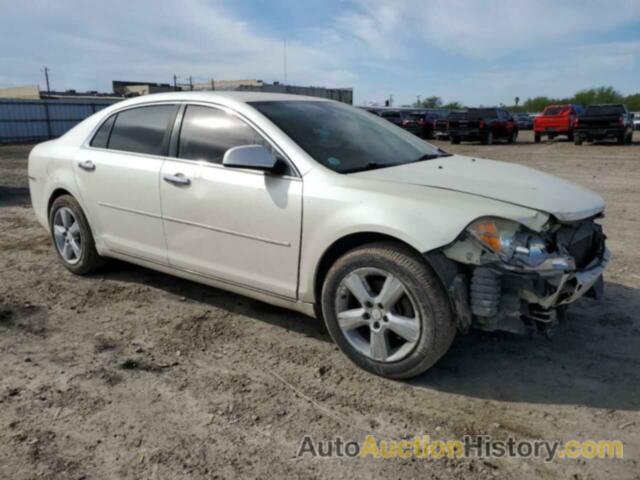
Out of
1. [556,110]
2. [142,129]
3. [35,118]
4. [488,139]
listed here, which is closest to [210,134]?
[142,129]

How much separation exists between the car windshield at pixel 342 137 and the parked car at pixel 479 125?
21.2 metres

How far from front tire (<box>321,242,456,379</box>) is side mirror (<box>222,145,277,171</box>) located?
758mm

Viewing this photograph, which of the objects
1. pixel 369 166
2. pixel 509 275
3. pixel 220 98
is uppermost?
pixel 220 98

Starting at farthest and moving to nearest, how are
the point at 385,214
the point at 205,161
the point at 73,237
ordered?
the point at 73,237 → the point at 205,161 → the point at 385,214

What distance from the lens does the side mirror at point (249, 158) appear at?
335cm

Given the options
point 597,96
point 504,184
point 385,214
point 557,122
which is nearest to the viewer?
point 385,214

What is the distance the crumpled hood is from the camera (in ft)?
9.91

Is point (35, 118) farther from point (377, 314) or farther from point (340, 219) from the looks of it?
point (377, 314)

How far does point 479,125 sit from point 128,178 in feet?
73.5

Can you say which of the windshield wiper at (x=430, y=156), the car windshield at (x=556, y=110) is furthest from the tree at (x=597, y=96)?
the windshield wiper at (x=430, y=156)

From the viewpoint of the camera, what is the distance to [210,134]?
388cm

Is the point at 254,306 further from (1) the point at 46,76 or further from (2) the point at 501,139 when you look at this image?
(1) the point at 46,76

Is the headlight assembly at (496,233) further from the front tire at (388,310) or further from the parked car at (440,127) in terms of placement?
the parked car at (440,127)

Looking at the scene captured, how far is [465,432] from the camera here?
2715 millimetres
